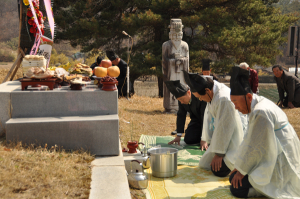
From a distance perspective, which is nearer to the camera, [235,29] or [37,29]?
[37,29]

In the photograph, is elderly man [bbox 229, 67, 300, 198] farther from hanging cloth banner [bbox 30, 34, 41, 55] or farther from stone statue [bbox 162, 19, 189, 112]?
stone statue [bbox 162, 19, 189, 112]

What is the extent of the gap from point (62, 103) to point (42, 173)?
1.00 m

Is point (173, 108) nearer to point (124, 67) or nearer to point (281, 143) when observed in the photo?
point (124, 67)

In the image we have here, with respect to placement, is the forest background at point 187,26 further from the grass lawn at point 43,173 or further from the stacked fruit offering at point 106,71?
the grass lawn at point 43,173

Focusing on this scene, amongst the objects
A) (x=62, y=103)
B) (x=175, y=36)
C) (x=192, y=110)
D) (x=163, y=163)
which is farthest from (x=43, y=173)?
(x=175, y=36)

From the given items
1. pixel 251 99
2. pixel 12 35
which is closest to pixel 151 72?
pixel 251 99

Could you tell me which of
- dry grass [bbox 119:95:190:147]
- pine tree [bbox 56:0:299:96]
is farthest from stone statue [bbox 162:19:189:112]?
pine tree [bbox 56:0:299:96]

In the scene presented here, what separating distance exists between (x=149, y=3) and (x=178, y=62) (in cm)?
462

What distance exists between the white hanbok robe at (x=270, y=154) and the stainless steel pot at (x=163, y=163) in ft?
2.53

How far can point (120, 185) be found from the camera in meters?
2.16

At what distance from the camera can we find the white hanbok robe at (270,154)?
2.30 metres

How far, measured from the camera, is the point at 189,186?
2.82m

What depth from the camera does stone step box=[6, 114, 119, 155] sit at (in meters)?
2.70

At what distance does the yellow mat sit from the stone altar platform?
0.53 m
